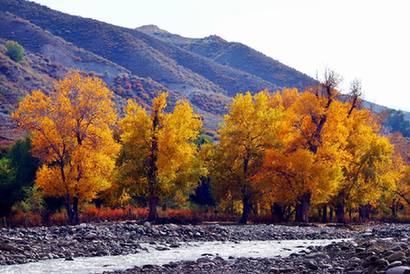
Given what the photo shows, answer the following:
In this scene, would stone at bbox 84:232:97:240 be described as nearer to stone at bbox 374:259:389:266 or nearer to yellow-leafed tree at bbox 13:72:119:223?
yellow-leafed tree at bbox 13:72:119:223

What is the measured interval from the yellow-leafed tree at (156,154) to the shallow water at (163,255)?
1407 cm

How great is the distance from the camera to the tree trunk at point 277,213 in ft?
174

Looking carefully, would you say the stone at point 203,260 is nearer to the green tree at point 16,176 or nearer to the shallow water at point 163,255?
the shallow water at point 163,255

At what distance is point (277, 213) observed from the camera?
55.9 meters

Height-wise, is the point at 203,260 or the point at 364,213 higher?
the point at 203,260

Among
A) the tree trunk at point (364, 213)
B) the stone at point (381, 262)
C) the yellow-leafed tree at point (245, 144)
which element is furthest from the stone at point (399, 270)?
the tree trunk at point (364, 213)

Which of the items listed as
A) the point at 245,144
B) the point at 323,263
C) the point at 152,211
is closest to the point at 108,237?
the point at 323,263

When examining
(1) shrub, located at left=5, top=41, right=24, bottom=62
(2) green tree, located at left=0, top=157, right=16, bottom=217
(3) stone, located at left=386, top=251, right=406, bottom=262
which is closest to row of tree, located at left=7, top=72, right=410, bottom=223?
(2) green tree, located at left=0, top=157, right=16, bottom=217

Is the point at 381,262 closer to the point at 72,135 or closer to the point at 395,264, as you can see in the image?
the point at 395,264

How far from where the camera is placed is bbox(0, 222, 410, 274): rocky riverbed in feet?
69.8

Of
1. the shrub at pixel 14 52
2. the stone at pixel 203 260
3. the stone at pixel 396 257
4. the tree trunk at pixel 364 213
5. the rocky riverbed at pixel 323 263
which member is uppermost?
the shrub at pixel 14 52

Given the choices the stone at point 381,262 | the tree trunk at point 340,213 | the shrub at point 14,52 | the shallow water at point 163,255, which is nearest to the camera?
the stone at point 381,262

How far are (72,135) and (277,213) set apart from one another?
77.0 ft

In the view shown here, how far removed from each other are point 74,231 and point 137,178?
1412cm
